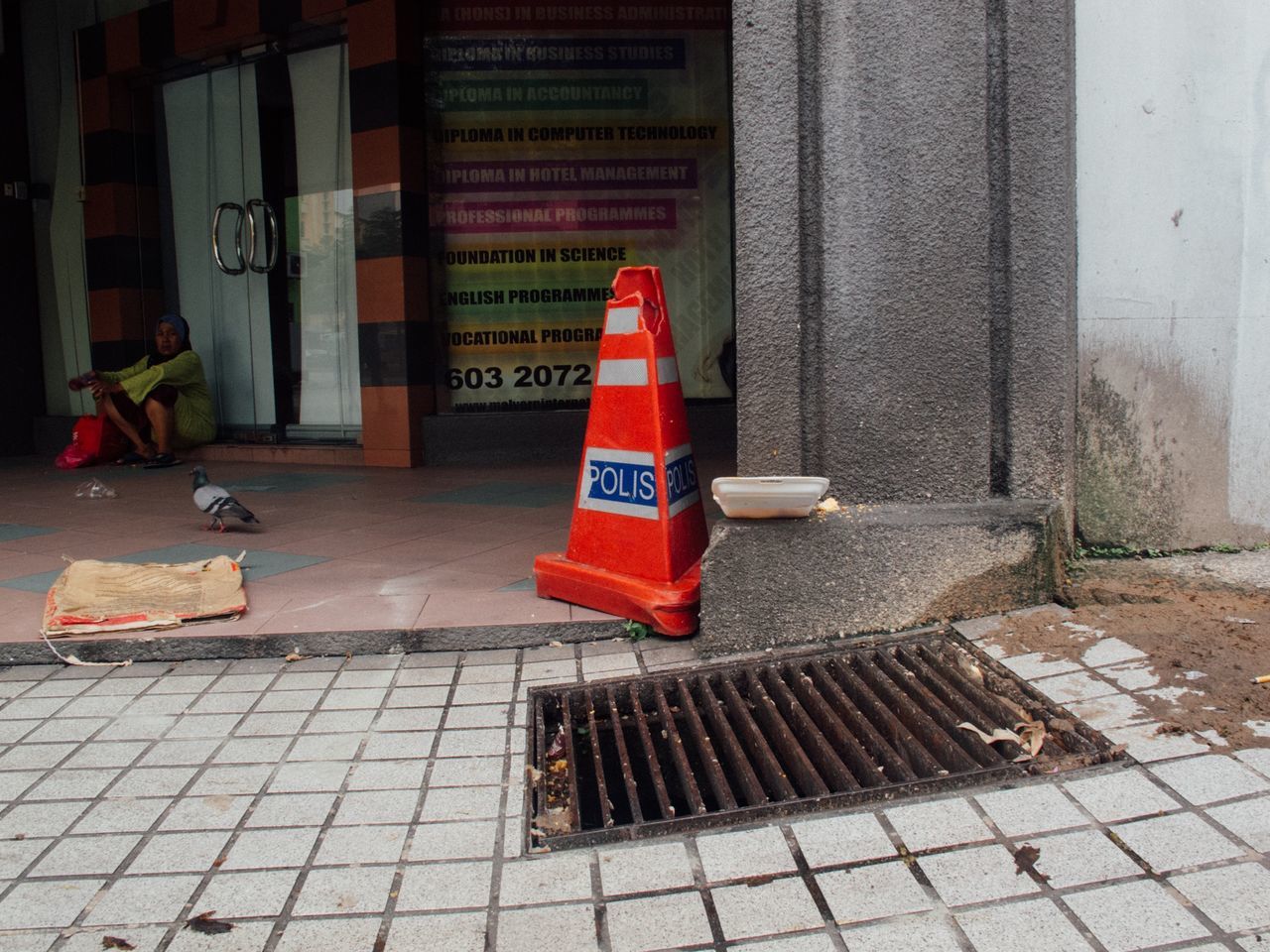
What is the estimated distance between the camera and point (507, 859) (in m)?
2.13

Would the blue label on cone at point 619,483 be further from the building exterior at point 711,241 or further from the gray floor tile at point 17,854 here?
the gray floor tile at point 17,854

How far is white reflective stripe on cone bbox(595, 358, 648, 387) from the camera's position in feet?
11.9

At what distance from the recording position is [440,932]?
188 centimetres

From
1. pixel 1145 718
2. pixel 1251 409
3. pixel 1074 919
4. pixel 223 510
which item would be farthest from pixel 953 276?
pixel 223 510

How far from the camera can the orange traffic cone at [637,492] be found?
3514mm

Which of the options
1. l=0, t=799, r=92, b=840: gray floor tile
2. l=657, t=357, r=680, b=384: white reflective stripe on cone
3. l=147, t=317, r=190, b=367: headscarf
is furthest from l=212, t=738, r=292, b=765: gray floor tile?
l=147, t=317, r=190, b=367: headscarf

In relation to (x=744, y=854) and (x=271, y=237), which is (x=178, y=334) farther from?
(x=744, y=854)

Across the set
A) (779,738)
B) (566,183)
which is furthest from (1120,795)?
(566,183)

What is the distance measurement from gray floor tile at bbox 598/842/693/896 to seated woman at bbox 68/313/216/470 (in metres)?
7.44

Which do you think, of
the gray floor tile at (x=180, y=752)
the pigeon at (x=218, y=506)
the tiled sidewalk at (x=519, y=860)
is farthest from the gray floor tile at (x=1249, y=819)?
Result: the pigeon at (x=218, y=506)

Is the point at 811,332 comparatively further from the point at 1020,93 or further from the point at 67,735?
the point at 67,735

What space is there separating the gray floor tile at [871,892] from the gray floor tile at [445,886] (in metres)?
0.66

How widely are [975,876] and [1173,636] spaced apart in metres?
1.34

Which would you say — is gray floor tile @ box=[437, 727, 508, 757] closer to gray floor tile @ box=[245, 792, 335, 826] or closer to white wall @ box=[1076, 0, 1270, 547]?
gray floor tile @ box=[245, 792, 335, 826]
